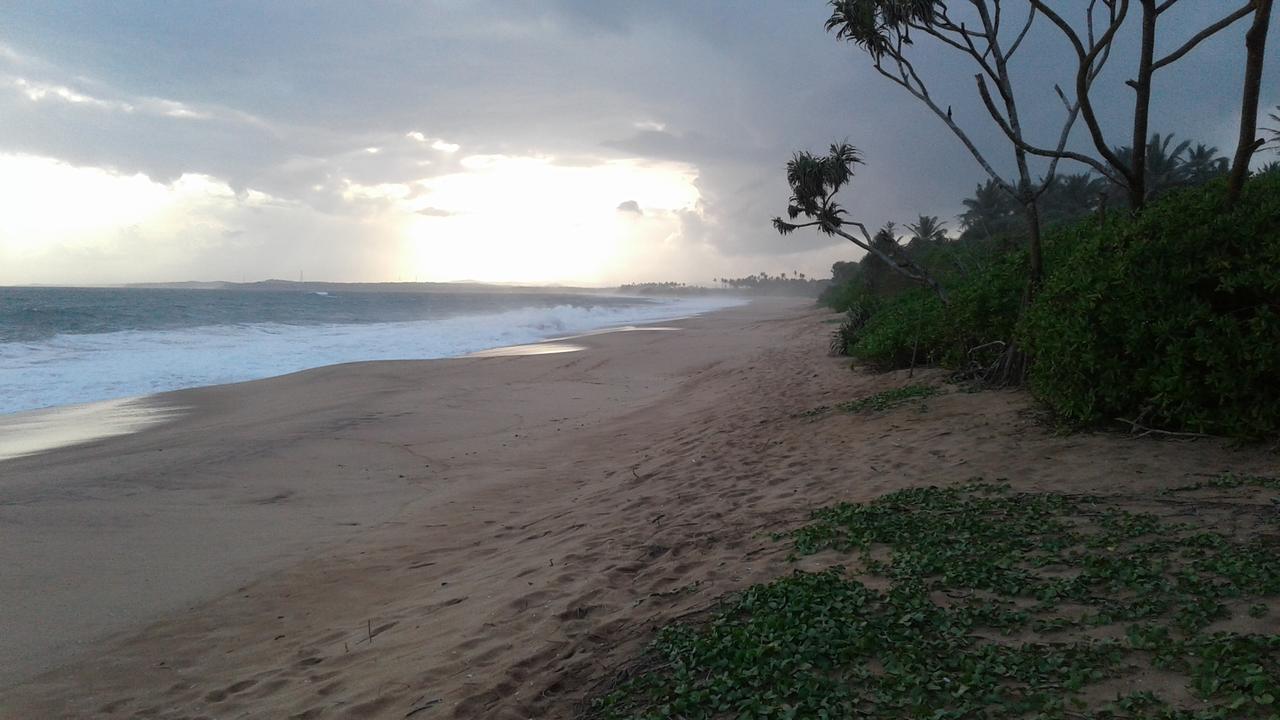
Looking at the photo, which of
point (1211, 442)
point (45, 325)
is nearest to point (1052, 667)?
point (1211, 442)

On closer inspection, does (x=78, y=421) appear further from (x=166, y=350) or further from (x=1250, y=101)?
(x=1250, y=101)

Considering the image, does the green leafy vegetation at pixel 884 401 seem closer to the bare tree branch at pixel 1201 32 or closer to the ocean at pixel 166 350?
the bare tree branch at pixel 1201 32

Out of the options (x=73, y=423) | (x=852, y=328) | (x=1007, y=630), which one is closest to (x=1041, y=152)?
(x=1007, y=630)

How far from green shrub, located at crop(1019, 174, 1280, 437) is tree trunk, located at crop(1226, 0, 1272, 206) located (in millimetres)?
179

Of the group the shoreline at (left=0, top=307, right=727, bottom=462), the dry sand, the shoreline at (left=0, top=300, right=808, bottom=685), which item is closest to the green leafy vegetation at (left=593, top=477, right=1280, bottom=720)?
the dry sand

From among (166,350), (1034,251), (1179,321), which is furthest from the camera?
(166,350)

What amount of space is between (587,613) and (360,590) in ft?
6.58

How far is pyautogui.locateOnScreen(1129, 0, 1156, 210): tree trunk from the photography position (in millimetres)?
6312

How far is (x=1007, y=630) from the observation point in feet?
10.4

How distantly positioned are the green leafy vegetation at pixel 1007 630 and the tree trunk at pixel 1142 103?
345 centimetres

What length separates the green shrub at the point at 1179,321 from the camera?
201 inches

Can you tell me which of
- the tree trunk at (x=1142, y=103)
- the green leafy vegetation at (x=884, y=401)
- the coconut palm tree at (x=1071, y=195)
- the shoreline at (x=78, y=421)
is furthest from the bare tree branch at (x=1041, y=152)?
the coconut palm tree at (x=1071, y=195)

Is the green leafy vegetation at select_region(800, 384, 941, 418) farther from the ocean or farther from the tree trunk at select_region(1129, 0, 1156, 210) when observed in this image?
the ocean

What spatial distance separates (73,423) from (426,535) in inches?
345
